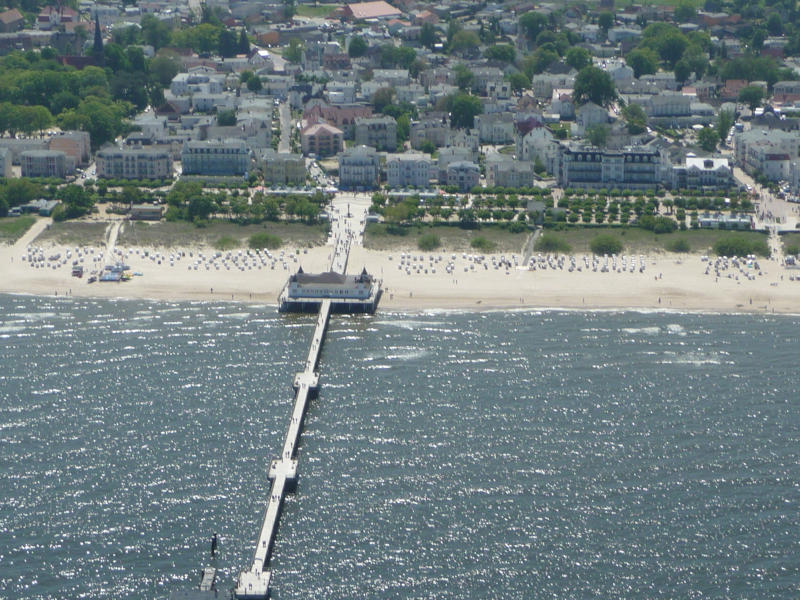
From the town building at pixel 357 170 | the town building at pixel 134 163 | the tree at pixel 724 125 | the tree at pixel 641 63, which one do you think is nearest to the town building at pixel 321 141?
the town building at pixel 357 170

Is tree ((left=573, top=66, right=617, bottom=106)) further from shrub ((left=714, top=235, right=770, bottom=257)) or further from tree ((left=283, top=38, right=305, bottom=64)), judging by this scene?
shrub ((left=714, top=235, right=770, bottom=257))

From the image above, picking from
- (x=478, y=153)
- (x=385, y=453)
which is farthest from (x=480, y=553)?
(x=478, y=153)

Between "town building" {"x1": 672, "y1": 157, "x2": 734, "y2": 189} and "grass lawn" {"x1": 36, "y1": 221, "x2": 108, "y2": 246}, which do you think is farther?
"town building" {"x1": 672, "y1": 157, "x2": 734, "y2": 189}

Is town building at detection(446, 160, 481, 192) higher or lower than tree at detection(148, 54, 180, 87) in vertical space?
higher

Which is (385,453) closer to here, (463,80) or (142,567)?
(142,567)

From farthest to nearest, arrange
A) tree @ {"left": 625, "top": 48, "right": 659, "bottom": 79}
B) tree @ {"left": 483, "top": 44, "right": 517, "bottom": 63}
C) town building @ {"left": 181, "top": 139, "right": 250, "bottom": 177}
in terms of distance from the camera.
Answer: tree @ {"left": 483, "top": 44, "right": 517, "bottom": 63} → tree @ {"left": 625, "top": 48, "right": 659, "bottom": 79} → town building @ {"left": 181, "top": 139, "right": 250, "bottom": 177}

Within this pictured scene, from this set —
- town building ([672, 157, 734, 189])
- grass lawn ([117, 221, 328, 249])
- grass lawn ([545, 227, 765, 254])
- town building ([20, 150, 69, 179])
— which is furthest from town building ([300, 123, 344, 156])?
grass lawn ([545, 227, 765, 254])

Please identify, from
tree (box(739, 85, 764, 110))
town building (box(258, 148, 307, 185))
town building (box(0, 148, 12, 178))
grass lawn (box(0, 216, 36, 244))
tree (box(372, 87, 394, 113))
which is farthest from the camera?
tree (box(739, 85, 764, 110))

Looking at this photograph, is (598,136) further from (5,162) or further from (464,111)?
(5,162)
